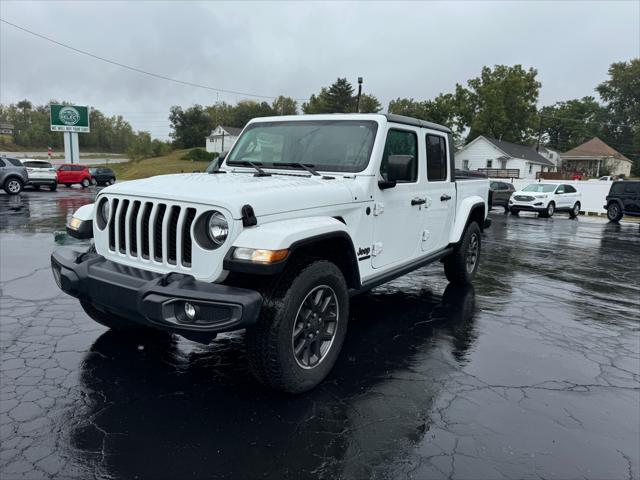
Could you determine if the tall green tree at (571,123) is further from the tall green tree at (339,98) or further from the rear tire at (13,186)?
the rear tire at (13,186)

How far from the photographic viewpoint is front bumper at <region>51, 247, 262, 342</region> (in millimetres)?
2641

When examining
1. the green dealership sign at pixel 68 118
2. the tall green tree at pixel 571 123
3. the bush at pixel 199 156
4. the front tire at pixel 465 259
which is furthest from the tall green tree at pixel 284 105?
the front tire at pixel 465 259

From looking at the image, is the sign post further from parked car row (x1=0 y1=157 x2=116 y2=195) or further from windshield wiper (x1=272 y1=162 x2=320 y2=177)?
windshield wiper (x1=272 y1=162 x2=320 y2=177)

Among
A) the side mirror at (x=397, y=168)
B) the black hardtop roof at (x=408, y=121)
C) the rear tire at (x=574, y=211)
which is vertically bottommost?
the rear tire at (x=574, y=211)

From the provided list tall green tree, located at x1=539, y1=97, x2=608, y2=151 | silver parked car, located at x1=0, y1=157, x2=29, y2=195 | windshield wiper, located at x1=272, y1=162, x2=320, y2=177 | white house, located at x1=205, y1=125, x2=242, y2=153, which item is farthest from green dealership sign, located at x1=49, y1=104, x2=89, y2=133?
tall green tree, located at x1=539, y1=97, x2=608, y2=151

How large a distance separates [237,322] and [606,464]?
2.24 m

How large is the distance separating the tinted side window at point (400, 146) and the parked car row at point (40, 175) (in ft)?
75.3

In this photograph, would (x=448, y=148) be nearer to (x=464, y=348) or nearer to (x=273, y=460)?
(x=464, y=348)

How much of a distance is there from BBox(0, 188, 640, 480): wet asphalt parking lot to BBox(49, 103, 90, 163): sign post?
3660 cm

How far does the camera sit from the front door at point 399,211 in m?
4.08

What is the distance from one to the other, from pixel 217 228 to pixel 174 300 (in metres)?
0.50

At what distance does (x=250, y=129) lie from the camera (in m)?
4.93

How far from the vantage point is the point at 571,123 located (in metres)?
88.5

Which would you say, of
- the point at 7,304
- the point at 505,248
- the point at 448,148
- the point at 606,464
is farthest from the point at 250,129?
the point at 505,248
